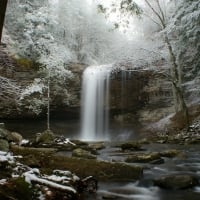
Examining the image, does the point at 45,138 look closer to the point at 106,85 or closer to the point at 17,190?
the point at 17,190

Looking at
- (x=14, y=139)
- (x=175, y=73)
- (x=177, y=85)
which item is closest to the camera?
(x=14, y=139)

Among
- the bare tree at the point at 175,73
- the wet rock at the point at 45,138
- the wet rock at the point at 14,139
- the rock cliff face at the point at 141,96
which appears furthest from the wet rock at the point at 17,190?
the rock cliff face at the point at 141,96

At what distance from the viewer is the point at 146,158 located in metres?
8.97

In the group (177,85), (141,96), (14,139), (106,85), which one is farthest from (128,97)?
(14,139)

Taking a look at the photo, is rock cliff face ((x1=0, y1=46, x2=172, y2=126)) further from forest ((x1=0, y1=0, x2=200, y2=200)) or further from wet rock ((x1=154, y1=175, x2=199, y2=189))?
wet rock ((x1=154, y1=175, x2=199, y2=189))

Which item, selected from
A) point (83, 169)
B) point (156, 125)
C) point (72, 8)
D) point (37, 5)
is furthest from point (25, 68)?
point (83, 169)

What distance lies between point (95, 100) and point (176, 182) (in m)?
17.8

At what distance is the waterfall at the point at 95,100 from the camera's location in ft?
77.9

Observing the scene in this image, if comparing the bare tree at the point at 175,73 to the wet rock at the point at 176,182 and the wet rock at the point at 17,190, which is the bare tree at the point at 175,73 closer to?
the wet rock at the point at 176,182

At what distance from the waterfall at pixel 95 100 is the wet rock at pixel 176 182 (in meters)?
17.1

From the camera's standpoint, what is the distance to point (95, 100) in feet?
78.7

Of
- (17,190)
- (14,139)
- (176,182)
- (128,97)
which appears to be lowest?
(176,182)

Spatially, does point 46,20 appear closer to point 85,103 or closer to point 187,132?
point 85,103

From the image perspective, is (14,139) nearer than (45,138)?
Yes
